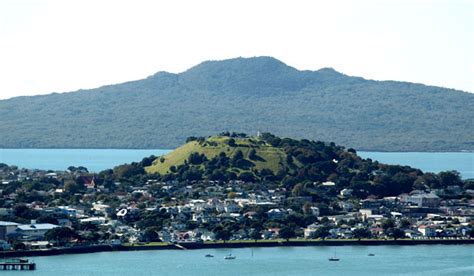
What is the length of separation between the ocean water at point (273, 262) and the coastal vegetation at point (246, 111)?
93.5 m

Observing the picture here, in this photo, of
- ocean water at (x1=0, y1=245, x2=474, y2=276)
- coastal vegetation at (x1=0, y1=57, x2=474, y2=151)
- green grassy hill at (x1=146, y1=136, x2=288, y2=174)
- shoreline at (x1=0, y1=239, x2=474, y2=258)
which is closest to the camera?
ocean water at (x1=0, y1=245, x2=474, y2=276)

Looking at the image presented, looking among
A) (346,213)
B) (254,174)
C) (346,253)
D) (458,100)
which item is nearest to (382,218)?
(346,213)

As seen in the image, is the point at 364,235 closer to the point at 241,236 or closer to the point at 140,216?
the point at 241,236

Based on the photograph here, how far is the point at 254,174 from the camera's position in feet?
224

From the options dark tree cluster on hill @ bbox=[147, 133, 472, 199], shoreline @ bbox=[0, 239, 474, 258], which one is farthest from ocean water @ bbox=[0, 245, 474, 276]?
dark tree cluster on hill @ bbox=[147, 133, 472, 199]

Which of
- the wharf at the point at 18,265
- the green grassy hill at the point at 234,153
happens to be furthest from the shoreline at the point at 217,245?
the green grassy hill at the point at 234,153

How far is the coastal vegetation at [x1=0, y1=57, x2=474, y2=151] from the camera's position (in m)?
150

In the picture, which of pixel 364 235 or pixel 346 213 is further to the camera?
pixel 346 213

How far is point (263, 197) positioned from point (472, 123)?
10072 cm

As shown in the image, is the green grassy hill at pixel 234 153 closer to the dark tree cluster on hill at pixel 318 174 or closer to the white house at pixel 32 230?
the dark tree cluster on hill at pixel 318 174

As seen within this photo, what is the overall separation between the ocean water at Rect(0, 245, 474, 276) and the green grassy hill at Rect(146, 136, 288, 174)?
74.2 ft

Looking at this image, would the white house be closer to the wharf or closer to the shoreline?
the shoreline

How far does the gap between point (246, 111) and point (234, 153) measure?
87525mm

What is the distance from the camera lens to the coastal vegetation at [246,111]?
150m
